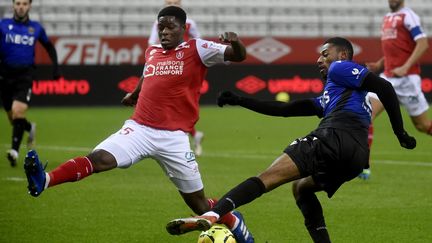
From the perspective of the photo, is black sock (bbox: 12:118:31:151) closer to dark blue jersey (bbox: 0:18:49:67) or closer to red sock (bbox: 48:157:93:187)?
dark blue jersey (bbox: 0:18:49:67)

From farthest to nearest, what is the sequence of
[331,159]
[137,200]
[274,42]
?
[274,42] → [137,200] → [331,159]

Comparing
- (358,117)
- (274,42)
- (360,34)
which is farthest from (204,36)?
(358,117)

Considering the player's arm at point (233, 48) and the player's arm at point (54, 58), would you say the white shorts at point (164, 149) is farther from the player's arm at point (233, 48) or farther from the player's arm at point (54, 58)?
the player's arm at point (54, 58)

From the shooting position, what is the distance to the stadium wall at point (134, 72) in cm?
2680

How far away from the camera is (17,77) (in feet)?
48.7

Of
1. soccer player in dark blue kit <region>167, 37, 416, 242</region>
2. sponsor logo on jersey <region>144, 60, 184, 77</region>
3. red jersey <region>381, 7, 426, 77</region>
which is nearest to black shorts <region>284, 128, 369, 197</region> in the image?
soccer player in dark blue kit <region>167, 37, 416, 242</region>

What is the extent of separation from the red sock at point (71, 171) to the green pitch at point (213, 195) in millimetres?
1298

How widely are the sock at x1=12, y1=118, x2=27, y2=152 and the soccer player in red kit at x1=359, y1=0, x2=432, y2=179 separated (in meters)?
5.86

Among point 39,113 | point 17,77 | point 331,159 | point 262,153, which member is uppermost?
point 331,159

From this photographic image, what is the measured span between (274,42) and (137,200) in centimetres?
1801

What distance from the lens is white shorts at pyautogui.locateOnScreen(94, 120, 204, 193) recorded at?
24.9ft

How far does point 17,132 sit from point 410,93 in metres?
6.30

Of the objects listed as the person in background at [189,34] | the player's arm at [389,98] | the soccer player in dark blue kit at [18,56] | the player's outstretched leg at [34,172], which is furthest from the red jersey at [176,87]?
the soccer player in dark blue kit at [18,56]

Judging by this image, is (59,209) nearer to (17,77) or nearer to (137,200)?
(137,200)
